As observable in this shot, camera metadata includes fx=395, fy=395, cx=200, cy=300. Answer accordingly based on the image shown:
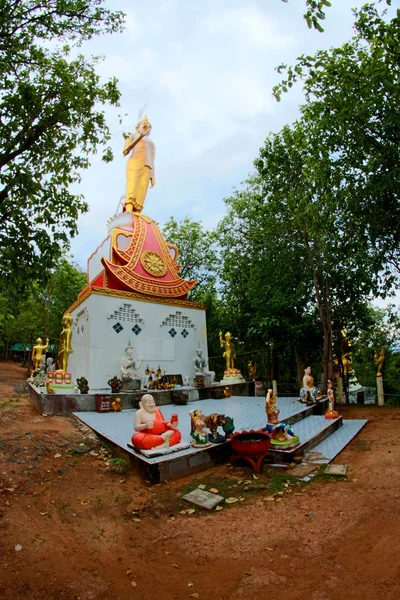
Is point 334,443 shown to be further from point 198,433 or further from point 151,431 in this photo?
point 151,431

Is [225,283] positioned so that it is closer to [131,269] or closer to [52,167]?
[131,269]

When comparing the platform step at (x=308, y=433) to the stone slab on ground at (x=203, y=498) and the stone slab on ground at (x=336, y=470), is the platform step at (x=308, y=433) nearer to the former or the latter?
the stone slab on ground at (x=336, y=470)

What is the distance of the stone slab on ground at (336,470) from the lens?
5.95m

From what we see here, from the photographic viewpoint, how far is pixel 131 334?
14.4 m

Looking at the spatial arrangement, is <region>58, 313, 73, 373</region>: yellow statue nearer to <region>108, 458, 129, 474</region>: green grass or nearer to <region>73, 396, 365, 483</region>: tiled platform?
<region>73, 396, 365, 483</region>: tiled platform

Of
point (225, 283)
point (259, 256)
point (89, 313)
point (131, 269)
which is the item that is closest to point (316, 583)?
point (89, 313)

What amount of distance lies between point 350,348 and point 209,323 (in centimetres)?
810

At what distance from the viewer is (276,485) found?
18.3 ft

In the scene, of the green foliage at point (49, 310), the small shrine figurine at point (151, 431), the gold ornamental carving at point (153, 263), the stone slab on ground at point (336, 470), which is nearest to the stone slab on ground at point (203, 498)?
the small shrine figurine at point (151, 431)

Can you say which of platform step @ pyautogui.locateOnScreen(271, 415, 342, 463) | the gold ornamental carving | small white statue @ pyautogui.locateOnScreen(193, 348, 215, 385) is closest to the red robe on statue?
platform step @ pyautogui.locateOnScreen(271, 415, 342, 463)

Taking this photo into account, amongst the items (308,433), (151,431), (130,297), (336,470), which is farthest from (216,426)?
(130,297)

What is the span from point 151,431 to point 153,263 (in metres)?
10.7

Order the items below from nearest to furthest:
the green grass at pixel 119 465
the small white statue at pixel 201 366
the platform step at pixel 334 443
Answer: the green grass at pixel 119 465, the platform step at pixel 334 443, the small white statue at pixel 201 366

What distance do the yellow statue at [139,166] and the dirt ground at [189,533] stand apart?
1406 cm
